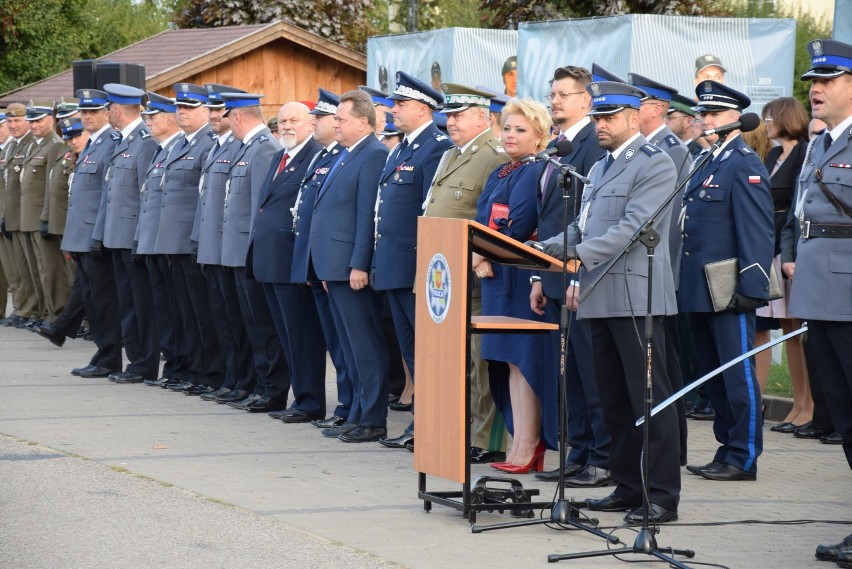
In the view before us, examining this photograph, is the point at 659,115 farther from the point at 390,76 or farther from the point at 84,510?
the point at 390,76

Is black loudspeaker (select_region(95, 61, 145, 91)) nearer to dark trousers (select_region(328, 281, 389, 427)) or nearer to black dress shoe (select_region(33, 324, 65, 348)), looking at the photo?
black dress shoe (select_region(33, 324, 65, 348))

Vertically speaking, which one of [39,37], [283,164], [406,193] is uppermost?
[39,37]

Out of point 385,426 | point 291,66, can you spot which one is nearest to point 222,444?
point 385,426

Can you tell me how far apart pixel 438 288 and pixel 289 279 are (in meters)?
3.38

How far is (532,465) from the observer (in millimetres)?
8492

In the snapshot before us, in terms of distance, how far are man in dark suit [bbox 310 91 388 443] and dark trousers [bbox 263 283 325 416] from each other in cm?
72

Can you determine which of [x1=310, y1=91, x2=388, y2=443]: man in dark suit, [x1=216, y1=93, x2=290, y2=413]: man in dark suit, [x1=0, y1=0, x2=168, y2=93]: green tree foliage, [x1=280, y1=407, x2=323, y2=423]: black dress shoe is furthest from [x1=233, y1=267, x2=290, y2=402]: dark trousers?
[x1=0, y1=0, x2=168, y2=93]: green tree foliage

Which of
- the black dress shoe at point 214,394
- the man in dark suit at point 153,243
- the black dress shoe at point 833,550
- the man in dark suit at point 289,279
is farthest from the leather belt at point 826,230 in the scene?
the man in dark suit at point 153,243

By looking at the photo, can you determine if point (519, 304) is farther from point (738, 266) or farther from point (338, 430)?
point (338, 430)

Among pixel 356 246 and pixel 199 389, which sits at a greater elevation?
pixel 356 246

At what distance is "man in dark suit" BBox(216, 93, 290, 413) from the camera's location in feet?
36.1

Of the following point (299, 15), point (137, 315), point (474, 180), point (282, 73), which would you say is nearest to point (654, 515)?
point (474, 180)

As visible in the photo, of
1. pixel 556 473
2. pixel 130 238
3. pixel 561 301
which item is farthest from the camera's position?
pixel 130 238

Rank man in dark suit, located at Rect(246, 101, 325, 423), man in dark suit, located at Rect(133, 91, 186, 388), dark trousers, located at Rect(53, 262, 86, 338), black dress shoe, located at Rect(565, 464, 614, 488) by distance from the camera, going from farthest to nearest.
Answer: dark trousers, located at Rect(53, 262, 86, 338)
man in dark suit, located at Rect(133, 91, 186, 388)
man in dark suit, located at Rect(246, 101, 325, 423)
black dress shoe, located at Rect(565, 464, 614, 488)
